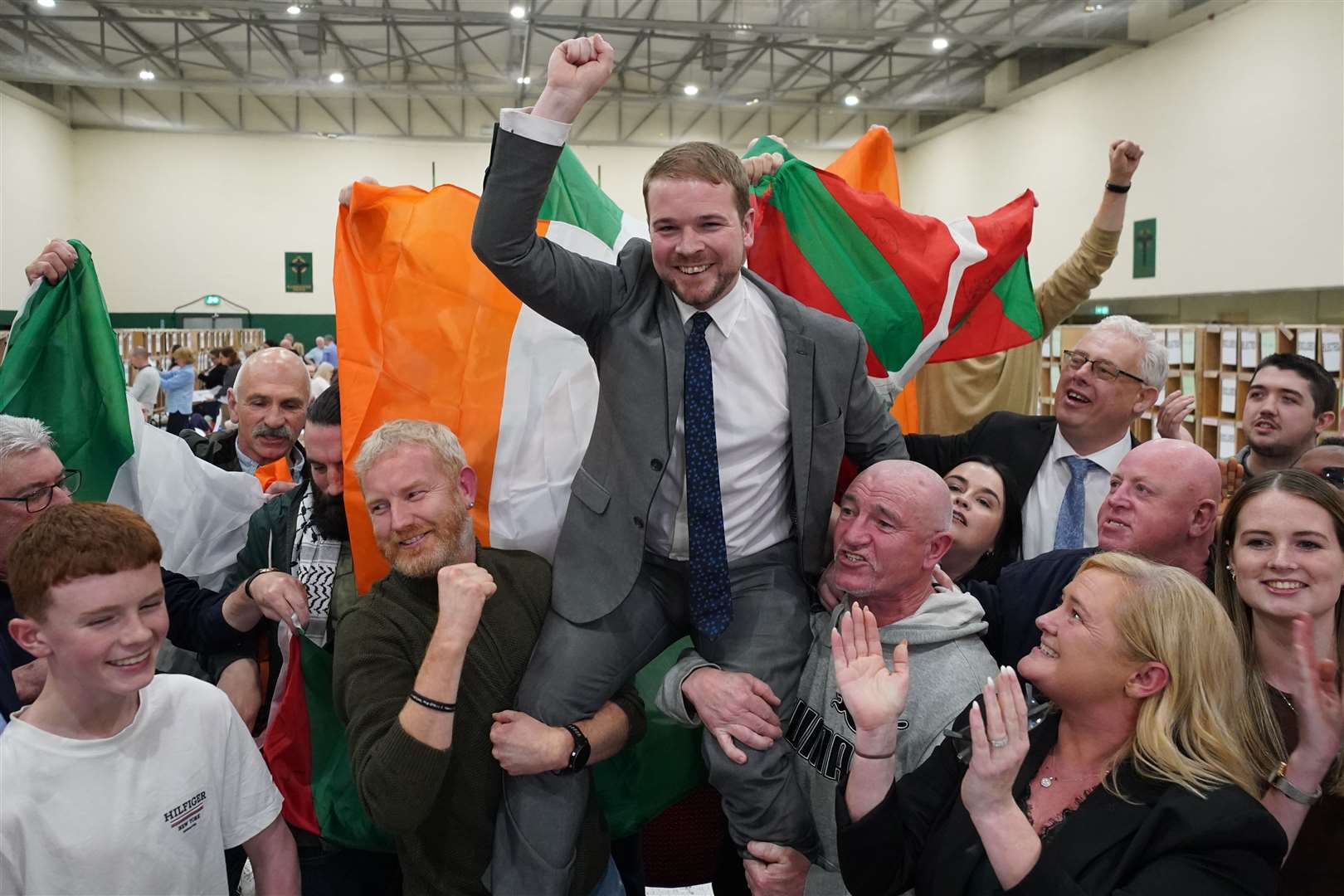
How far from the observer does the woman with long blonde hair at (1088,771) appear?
63.4 inches

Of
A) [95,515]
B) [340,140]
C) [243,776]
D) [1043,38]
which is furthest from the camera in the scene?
[340,140]

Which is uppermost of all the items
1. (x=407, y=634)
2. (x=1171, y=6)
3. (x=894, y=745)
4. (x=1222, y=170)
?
(x=1171, y=6)

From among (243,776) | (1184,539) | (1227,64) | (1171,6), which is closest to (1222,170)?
(1227,64)

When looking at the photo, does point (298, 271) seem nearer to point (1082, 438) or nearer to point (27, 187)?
point (27, 187)

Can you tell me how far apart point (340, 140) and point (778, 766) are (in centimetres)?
1916

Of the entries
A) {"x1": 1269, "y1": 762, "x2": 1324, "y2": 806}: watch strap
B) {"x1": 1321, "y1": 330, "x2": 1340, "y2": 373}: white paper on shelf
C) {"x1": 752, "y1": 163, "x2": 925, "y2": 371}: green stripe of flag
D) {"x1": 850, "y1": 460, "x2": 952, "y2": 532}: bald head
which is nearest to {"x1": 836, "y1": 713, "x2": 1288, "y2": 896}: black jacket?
{"x1": 1269, "y1": 762, "x2": 1324, "y2": 806}: watch strap

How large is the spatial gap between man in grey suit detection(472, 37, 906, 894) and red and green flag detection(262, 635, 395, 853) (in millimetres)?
548

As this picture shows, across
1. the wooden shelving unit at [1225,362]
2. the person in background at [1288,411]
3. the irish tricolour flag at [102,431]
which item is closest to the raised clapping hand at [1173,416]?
the person in background at [1288,411]

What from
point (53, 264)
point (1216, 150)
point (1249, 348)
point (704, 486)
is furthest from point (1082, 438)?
point (1216, 150)

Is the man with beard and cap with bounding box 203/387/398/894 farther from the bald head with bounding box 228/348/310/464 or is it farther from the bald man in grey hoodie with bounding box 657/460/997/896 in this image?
the bald man in grey hoodie with bounding box 657/460/997/896

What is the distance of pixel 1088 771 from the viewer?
178 cm

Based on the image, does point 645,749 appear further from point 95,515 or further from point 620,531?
point 95,515

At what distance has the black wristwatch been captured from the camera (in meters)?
2.09

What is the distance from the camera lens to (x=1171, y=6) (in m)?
11.3
